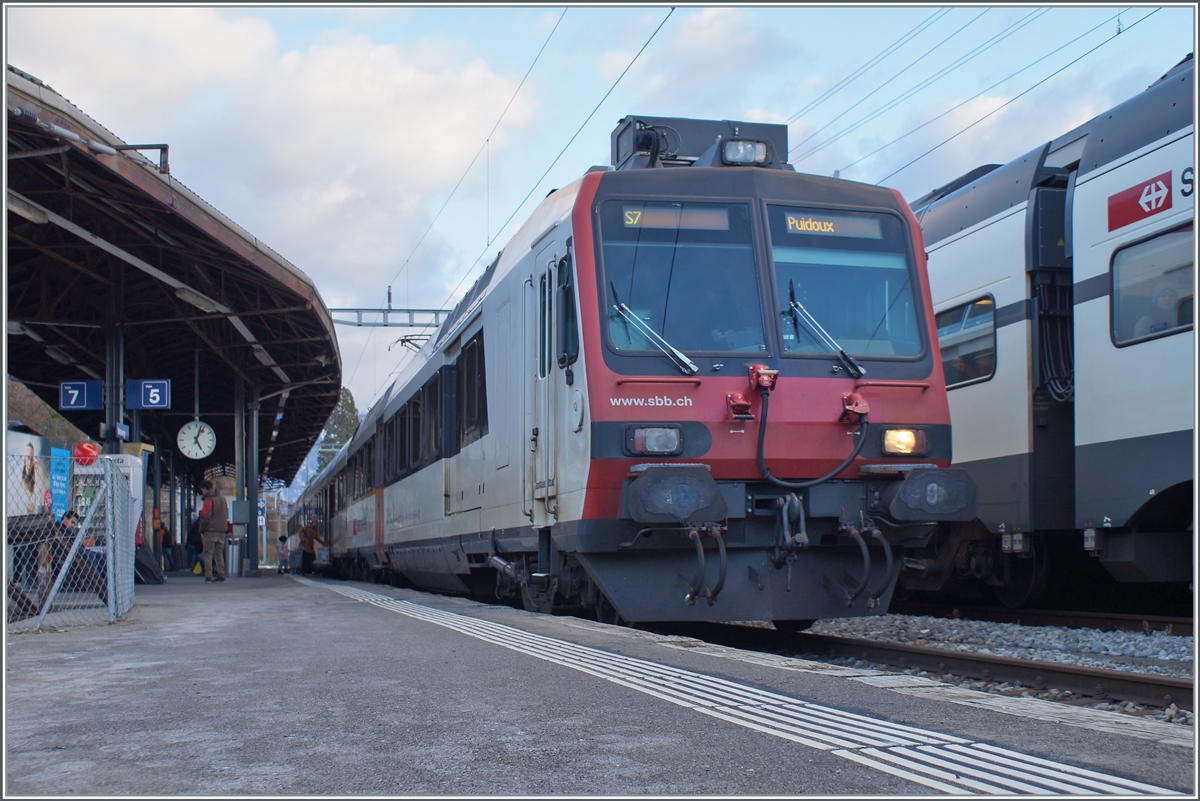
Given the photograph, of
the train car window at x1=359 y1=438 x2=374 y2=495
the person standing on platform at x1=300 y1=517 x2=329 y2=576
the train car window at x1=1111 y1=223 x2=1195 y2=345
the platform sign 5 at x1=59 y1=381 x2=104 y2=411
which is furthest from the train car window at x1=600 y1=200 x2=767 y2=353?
the person standing on platform at x1=300 y1=517 x2=329 y2=576

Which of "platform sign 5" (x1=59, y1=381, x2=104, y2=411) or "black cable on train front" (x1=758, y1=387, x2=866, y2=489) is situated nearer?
"black cable on train front" (x1=758, y1=387, x2=866, y2=489)

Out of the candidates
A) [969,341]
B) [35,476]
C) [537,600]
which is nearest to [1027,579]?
[969,341]

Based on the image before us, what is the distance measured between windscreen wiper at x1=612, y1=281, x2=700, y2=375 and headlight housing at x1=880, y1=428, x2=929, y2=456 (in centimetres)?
131

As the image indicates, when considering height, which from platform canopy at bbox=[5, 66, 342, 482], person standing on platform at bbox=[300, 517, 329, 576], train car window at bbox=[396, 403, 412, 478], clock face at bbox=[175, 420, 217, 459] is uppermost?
platform canopy at bbox=[5, 66, 342, 482]

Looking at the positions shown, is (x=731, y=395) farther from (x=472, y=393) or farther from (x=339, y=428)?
(x=339, y=428)

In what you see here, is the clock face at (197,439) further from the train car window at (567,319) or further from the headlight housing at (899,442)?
the headlight housing at (899,442)

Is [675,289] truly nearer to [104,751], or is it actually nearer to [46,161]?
[104,751]

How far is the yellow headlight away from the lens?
6.96m

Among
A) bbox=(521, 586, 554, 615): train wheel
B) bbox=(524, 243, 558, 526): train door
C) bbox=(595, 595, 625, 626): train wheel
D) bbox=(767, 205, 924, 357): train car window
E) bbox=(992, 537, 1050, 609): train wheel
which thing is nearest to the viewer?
bbox=(767, 205, 924, 357): train car window

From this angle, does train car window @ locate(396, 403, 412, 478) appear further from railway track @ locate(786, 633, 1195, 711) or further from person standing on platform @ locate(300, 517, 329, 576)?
person standing on platform @ locate(300, 517, 329, 576)

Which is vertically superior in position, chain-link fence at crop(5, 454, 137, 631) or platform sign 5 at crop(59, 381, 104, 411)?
platform sign 5 at crop(59, 381, 104, 411)

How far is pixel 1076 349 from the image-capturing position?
8.29 metres

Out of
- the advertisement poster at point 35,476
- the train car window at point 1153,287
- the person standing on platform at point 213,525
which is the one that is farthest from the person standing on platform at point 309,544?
the train car window at point 1153,287

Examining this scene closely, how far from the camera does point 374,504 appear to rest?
1777 centimetres
